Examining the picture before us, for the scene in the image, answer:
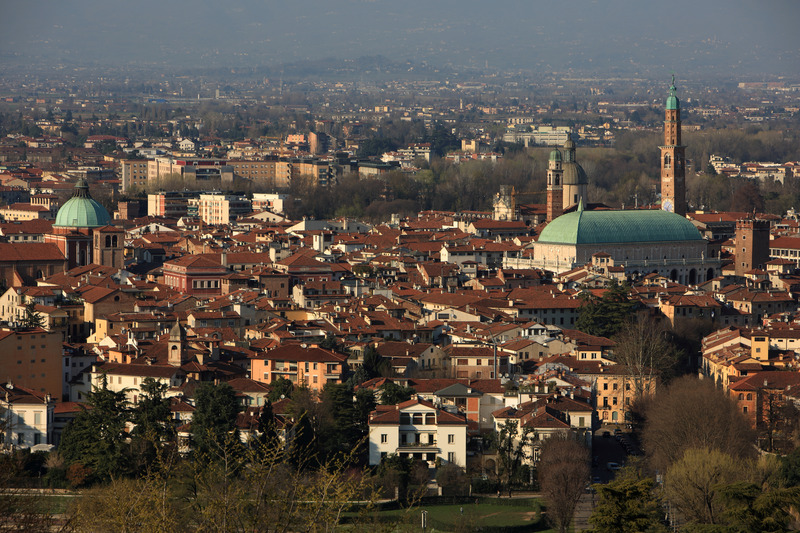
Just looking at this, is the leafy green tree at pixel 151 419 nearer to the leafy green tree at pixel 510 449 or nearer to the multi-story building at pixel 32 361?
the multi-story building at pixel 32 361

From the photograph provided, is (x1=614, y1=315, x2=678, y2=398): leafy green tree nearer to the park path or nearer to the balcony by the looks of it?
the balcony

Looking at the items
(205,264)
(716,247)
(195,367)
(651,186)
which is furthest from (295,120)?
(195,367)

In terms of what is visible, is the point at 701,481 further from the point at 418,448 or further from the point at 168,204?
the point at 168,204

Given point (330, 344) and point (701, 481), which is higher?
point (330, 344)

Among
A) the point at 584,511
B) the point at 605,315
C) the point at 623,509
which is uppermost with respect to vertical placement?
the point at 623,509

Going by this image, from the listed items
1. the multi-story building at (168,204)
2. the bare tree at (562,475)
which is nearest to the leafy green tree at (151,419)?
the bare tree at (562,475)

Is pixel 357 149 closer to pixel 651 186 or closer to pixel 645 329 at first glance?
pixel 651 186

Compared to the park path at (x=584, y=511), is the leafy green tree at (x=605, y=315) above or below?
above

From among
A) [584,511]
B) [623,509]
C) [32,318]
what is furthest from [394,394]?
[32,318]
